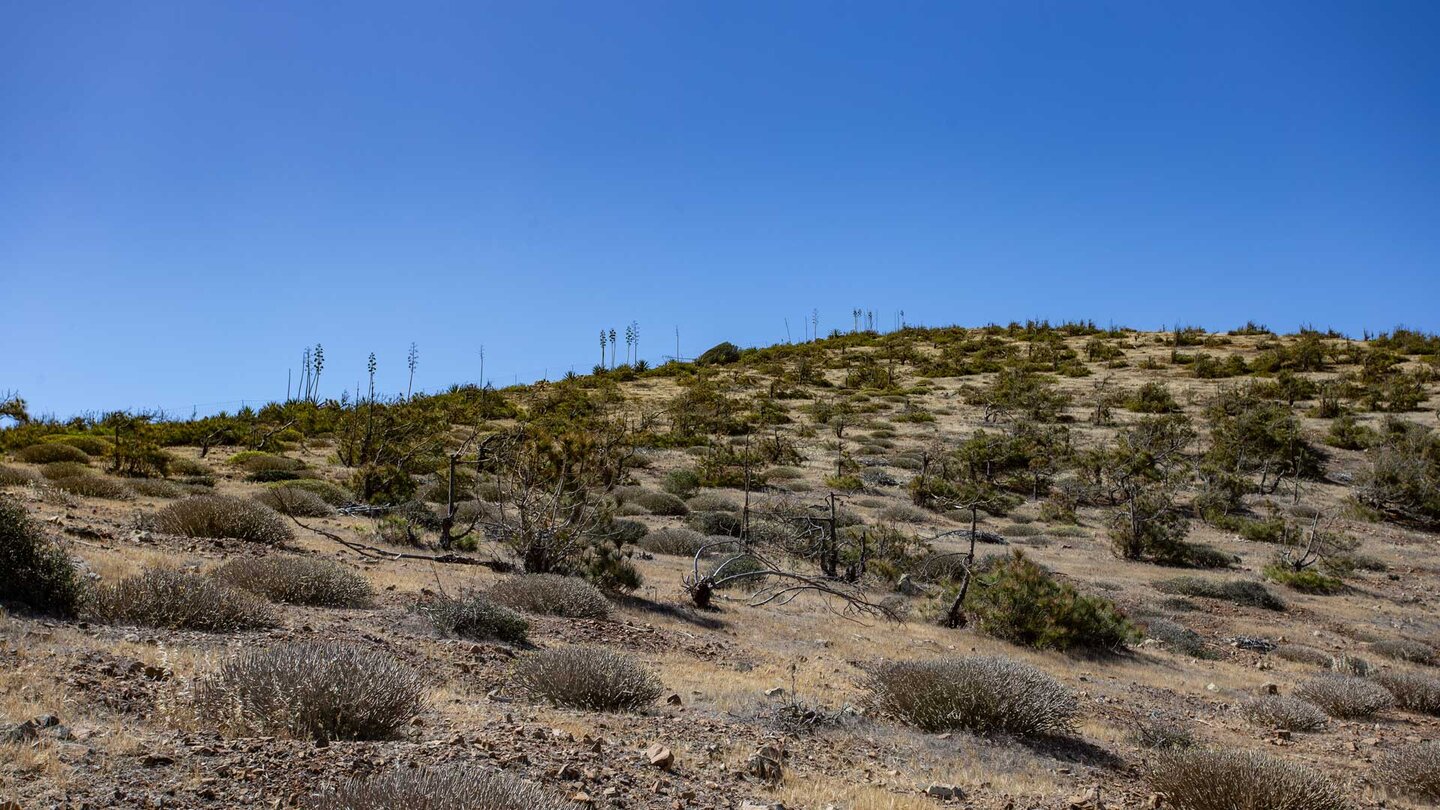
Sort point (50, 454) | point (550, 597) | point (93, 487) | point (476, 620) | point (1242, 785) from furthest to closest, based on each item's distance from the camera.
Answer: point (50, 454), point (93, 487), point (550, 597), point (476, 620), point (1242, 785)

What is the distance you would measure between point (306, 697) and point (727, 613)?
338 inches

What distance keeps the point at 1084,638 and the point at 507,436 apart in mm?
9771

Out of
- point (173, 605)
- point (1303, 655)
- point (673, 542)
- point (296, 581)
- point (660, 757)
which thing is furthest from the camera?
Result: point (673, 542)

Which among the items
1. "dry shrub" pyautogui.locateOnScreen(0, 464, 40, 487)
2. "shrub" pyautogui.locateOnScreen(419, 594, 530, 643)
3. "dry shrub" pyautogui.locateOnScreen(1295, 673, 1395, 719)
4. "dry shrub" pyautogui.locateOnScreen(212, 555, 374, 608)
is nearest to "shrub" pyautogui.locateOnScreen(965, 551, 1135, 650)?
"dry shrub" pyautogui.locateOnScreen(1295, 673, 1395, 719)

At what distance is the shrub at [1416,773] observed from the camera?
291 inches

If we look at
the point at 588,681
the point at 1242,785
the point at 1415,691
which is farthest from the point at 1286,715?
the point at 588,681

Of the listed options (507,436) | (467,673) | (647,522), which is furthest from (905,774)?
(647,522)

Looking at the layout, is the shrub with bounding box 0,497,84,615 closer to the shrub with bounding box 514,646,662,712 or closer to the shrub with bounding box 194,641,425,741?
the shrub with bounding box 194,641,425,741

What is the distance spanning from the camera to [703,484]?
27781mm

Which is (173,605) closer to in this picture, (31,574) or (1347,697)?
(31,574)

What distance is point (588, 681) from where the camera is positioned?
6852mm

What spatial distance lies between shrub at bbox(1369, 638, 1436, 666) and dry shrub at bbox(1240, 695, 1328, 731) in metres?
5.54

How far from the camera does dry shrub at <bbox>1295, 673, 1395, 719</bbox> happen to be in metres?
10.4

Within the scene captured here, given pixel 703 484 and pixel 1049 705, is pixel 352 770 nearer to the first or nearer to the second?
pixel 1049 705
